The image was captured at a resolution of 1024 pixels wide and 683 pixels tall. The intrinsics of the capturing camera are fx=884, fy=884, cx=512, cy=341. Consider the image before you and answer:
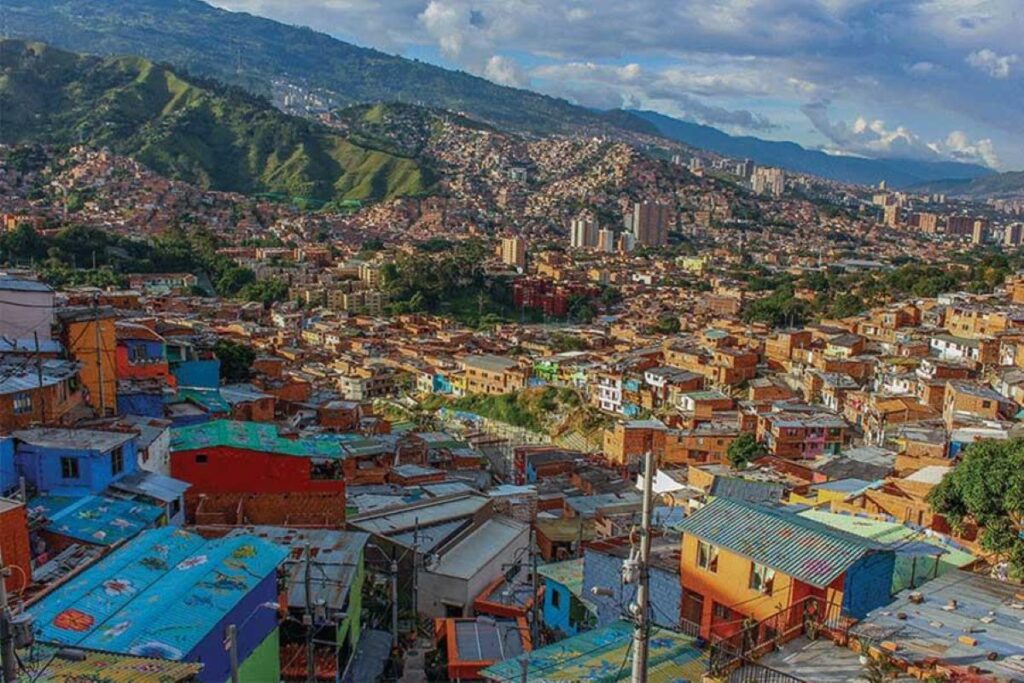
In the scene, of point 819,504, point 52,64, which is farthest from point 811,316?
Result: point 52,64

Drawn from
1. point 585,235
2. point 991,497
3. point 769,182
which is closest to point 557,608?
point 991,497

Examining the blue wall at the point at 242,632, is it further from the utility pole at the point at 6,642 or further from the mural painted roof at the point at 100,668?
the utility pole at the point at 6,642

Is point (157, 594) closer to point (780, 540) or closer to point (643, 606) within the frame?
point (643, 606)

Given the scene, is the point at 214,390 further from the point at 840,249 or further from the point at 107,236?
the point at 840,249

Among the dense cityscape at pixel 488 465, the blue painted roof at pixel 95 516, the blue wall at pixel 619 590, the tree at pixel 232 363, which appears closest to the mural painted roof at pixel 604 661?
the dense cityscape at pixel 488 465

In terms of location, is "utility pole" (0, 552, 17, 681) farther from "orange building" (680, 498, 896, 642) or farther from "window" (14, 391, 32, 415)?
"window" (14, 391, 32, 415)
